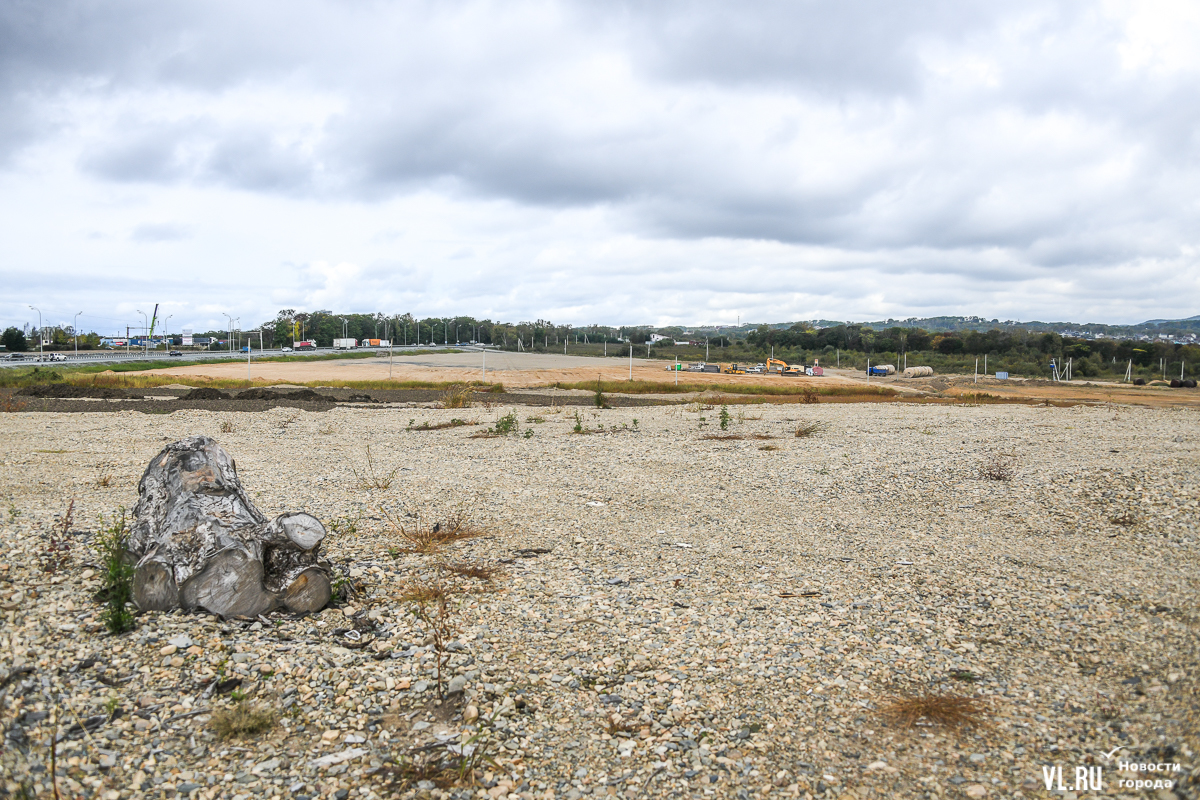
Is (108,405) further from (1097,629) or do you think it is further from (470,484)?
(1097,629)

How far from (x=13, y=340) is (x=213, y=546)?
5244 inches

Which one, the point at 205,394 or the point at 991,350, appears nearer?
the point at 205,394

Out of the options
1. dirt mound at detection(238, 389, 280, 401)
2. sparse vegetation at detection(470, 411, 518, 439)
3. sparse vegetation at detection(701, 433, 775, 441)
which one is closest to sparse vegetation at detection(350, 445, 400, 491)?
sparse vegetation at detection(470, 411, 518, 439)

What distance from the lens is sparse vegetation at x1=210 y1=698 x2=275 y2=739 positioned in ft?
13.9

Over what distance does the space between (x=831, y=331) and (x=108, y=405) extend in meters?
116

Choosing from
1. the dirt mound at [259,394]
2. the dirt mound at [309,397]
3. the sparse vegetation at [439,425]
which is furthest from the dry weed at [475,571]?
the dirt mound at [259,394]

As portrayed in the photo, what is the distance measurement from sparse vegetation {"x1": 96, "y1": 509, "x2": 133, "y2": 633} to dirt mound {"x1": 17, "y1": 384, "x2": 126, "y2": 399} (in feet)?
105

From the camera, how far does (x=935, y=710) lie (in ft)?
14.9

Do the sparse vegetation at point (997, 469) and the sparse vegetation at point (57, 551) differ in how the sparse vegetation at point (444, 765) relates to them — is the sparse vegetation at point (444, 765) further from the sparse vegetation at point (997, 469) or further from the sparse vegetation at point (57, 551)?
the sparse vegetation at point (997, 469)

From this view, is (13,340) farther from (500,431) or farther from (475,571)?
(475,571)

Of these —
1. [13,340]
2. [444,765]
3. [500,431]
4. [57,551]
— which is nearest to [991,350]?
[500,431]

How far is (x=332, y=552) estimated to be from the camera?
26.1 feet

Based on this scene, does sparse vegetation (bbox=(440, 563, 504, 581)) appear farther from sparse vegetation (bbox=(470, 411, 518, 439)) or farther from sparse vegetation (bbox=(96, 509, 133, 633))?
sparse vegetation (bbox=(470, 411, 518, 439))

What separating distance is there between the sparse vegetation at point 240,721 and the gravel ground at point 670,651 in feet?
0.22
